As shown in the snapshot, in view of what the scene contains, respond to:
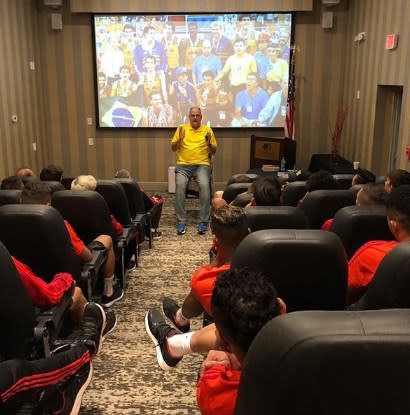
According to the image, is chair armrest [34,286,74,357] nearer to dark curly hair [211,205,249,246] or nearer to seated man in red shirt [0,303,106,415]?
seated man in red shirt [0,303,106,415]

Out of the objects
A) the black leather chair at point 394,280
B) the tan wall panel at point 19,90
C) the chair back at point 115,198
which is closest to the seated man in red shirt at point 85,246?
the chair back at point 115,198

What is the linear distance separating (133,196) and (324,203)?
6.01ft

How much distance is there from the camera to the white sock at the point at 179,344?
205 cm

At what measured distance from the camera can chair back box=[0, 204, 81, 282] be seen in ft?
6.91

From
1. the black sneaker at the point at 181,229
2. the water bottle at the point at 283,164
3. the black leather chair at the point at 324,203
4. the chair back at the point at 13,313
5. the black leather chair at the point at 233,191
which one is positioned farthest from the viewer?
the water bottle at the point at 283,164

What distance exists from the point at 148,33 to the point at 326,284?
602 centimetres

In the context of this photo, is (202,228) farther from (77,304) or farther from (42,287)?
(42,287)

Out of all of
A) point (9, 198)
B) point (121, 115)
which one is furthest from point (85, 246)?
point (121, 115)

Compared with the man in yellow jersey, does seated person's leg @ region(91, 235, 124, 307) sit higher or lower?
lower

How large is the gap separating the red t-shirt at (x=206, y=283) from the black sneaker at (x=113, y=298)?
1.51 m

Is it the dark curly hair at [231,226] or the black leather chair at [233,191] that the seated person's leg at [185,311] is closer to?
the dark curly hair at [231,226]

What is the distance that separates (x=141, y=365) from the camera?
2666mm

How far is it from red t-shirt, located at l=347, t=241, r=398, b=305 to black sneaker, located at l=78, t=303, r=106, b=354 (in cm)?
117

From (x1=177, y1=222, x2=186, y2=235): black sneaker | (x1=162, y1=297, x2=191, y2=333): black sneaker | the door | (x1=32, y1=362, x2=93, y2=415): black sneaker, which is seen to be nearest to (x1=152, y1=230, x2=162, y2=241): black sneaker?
(x1=177, y1=222, x2=186, y2=235): black sneaker
